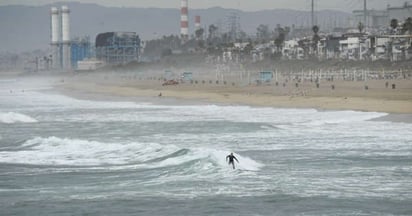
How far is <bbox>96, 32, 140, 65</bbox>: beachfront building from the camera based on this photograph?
524 feet

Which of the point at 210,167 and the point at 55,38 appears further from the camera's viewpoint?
the point at 55,38

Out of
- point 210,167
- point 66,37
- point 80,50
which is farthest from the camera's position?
point 80,50

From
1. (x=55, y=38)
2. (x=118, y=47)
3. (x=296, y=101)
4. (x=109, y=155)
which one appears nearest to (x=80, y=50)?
(x=55, y=38)

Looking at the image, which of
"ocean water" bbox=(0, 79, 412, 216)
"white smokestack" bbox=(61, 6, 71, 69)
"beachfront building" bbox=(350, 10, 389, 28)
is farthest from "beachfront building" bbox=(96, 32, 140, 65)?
"ocean water" bbox=(0, 79, 412, 216)

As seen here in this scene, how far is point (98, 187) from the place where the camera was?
1722 cm

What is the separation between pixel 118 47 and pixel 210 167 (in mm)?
144105

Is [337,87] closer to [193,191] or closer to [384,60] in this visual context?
[384,60]

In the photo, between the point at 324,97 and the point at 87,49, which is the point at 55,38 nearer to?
the point at 87,49

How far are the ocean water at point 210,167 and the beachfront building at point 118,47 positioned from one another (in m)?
126

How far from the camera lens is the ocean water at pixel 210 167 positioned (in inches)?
589

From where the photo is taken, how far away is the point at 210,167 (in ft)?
64.4

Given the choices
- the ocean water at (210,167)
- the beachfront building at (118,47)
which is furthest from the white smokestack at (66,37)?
the ocean water at (210,167)

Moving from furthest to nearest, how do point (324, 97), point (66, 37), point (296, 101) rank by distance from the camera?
1. point (66, 37)
2. point (324, 97)
3. point (296, 101)

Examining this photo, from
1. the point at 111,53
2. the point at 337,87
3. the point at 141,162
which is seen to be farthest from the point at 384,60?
the point at 111,53
